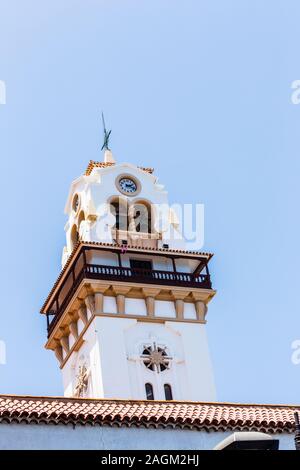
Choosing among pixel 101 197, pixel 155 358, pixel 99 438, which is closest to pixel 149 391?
pixel 155 358

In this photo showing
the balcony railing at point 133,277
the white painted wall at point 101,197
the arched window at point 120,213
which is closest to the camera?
the balcony railing at point 133,277

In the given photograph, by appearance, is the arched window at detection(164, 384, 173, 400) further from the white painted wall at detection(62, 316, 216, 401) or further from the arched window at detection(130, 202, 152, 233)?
the arched window at detection(130, 202, 152, 233)

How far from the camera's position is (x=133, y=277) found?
4884cm

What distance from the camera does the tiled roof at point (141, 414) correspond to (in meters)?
28.2

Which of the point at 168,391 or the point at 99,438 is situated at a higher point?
the point at 168,391

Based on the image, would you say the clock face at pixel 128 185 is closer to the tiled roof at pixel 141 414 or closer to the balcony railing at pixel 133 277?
the balcony railing at pixel 133 277

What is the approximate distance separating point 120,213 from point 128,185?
219 cm

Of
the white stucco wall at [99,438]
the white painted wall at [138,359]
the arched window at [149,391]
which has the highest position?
the white painted wall at [138,359]

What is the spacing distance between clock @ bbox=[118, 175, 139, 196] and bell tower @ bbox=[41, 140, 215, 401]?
0.06 m

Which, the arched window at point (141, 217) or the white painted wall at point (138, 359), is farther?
the arched window at point (141, 217)

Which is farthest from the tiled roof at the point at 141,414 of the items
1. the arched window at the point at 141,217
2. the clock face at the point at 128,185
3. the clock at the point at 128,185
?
the clock face at the point at 128,185

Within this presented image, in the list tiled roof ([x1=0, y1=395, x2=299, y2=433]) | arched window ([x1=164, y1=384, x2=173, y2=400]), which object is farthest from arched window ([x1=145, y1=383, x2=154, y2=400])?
tiled roof ([x1=0, y1=395, x2=299, y2=433])

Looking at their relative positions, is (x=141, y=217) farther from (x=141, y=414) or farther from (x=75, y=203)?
(x=141, y=414)
